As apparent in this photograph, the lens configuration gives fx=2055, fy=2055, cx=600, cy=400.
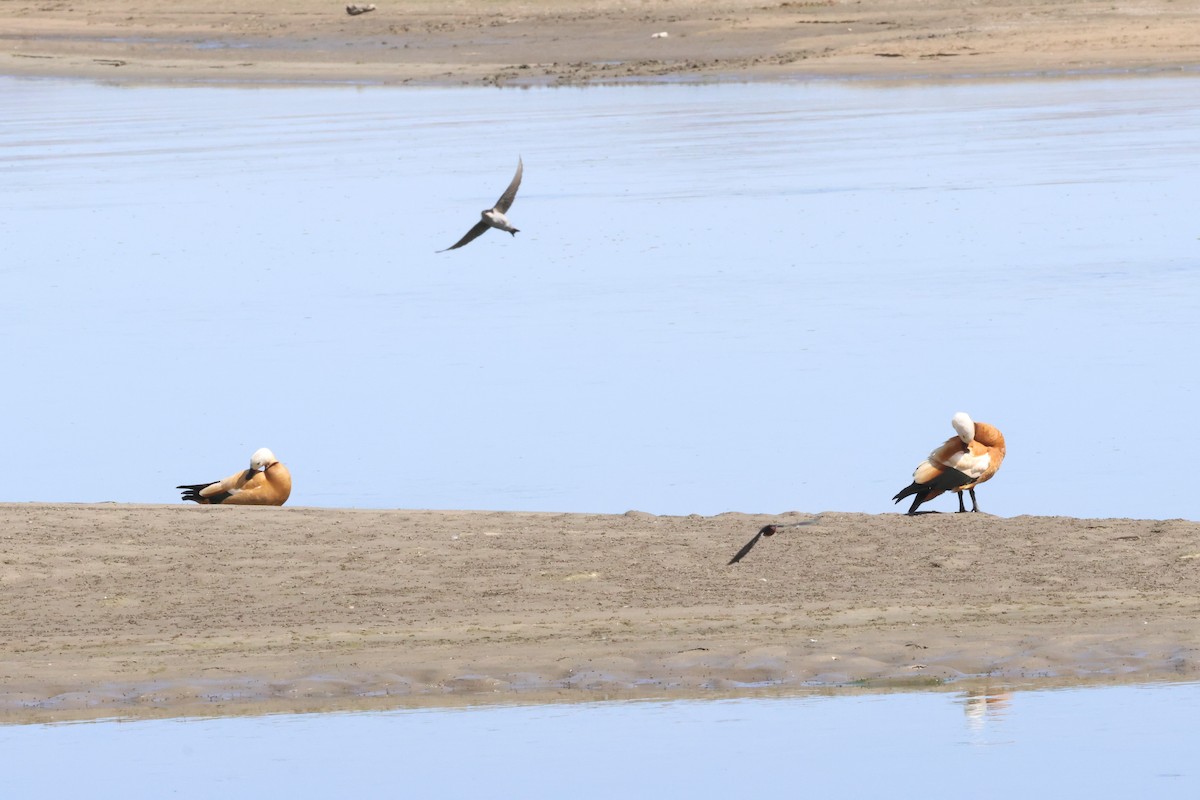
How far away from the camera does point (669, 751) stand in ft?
24.5

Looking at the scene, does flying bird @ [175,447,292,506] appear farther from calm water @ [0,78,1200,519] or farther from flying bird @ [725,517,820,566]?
flying bird @ [725,517,820,566]

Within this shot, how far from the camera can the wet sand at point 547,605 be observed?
26.3 ft

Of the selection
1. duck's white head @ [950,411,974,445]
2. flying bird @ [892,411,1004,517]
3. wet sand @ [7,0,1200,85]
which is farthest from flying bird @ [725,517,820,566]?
wet sand @ [7,0,1200,85]

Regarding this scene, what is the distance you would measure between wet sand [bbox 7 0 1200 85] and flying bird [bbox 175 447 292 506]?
26677mm

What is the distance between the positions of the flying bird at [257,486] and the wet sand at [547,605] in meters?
0.49

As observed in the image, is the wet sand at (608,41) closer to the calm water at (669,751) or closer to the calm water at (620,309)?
the calm water at (620,309)

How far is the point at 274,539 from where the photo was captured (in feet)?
32.3

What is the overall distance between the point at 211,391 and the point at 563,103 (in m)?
21.0

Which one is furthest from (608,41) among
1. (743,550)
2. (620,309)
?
(743,550)

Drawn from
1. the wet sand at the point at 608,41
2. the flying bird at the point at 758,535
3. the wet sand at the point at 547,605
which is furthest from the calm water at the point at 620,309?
the wet sand at the point at 608,41

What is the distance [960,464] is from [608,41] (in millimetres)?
31951

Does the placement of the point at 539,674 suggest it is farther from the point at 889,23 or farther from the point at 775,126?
the point at 889,23

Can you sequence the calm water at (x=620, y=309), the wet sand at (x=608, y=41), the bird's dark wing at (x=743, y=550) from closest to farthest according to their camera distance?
the bird's dark wing at (x=743, y=550) → the calm water at (x=620, y=309) → the wet sand at (x=608, y=41)

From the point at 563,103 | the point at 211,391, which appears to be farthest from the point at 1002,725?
the point at 563,103
